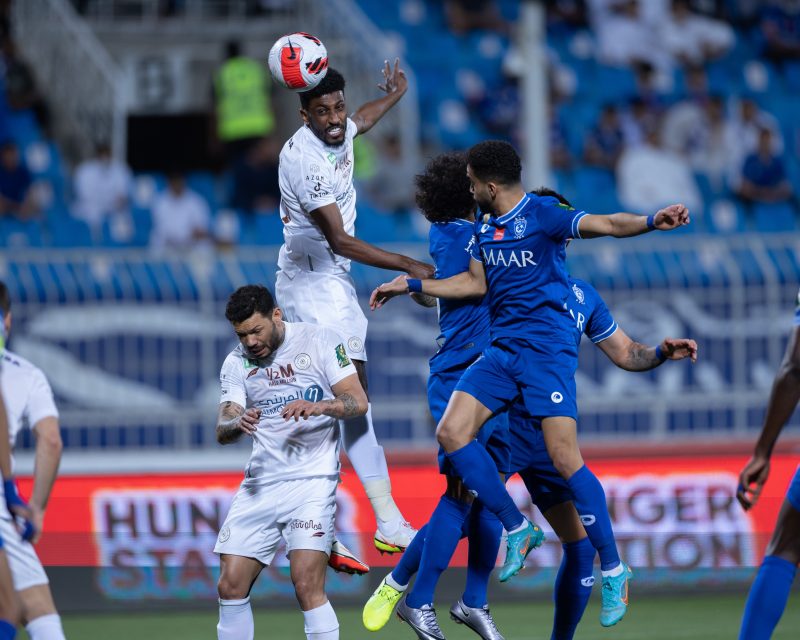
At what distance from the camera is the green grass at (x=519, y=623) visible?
823 cm

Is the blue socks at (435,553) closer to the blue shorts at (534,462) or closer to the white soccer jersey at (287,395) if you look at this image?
the blue shorts at (534,462)

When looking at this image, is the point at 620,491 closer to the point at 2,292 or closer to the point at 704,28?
the point at 2,292

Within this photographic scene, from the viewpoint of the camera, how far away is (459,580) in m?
9.58

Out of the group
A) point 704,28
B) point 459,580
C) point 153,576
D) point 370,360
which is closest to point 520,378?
point 459,580

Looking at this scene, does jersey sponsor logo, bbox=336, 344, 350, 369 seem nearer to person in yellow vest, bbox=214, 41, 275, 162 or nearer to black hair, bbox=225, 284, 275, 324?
black hair, bbox=225, 284, 275, 324

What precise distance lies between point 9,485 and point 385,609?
7.72 feet

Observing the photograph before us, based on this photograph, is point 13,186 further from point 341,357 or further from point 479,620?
point 479,620

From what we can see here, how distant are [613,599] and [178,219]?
878 centimetres

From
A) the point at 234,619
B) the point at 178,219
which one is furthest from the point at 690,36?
the point at 234,619

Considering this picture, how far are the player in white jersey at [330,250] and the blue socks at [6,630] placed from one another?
2.44 meters

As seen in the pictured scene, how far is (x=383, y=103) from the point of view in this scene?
8.04 metres

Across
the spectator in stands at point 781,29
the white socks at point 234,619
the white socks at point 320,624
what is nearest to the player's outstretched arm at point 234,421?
the white socks at point 234,619

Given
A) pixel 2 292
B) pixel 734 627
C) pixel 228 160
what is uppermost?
pixel 228 160

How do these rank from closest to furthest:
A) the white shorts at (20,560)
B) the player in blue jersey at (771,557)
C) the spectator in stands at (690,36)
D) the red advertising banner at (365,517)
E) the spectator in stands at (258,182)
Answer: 1. the player in blue jersey at (771,557)
2. the white shorts at (20,560)
3. the red advertising banner at (365,517)
4. the spectator in stands at (258,182)
5. the spectator in stands at (690,36)
